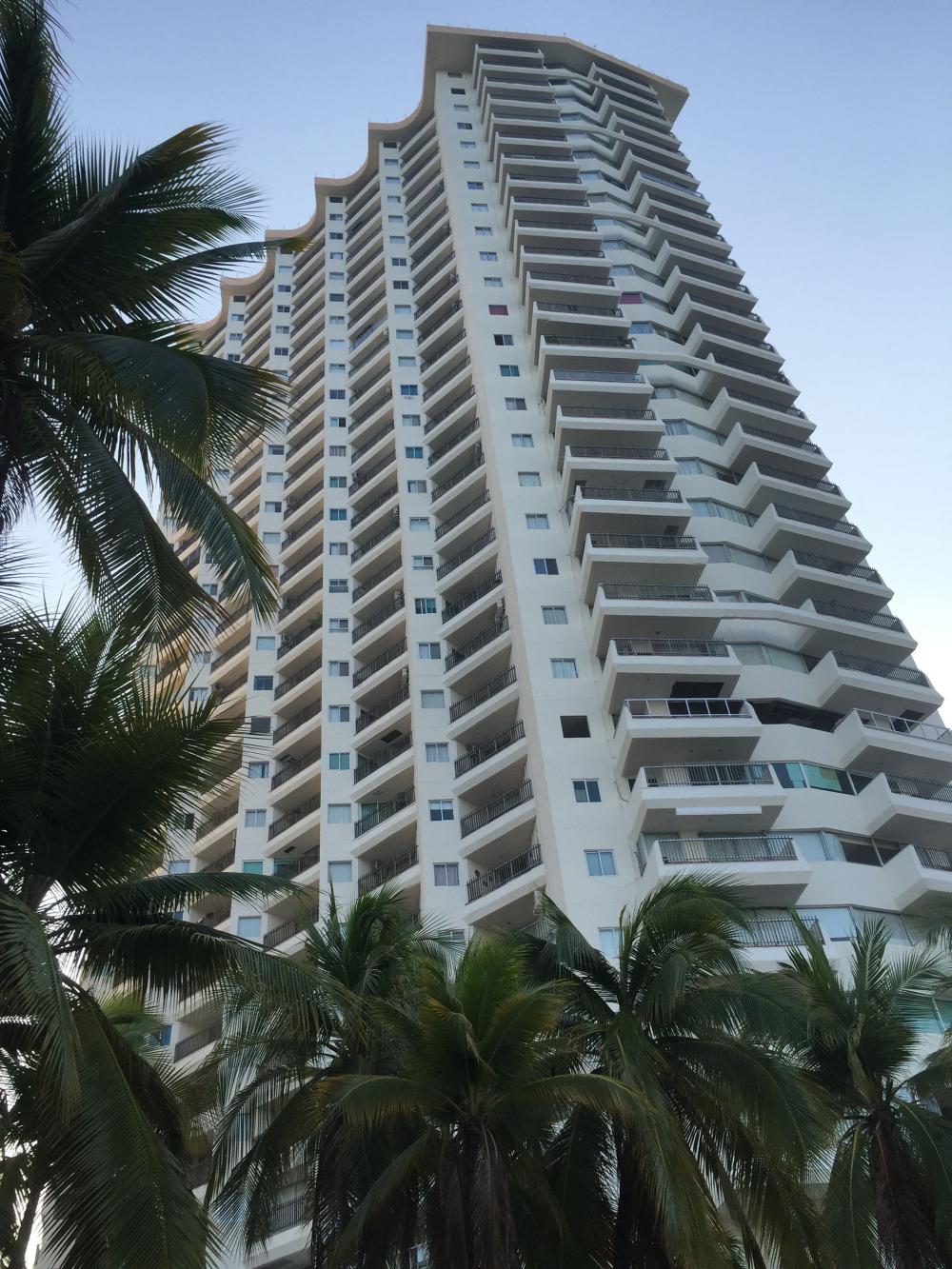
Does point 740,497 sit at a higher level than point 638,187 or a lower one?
lower

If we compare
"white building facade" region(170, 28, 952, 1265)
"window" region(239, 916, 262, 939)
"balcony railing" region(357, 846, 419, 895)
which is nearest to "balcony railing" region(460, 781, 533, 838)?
"white building facade" region(170, 28, 952, 1265)

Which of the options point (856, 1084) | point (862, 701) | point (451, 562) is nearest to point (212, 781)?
point (856, 1084)

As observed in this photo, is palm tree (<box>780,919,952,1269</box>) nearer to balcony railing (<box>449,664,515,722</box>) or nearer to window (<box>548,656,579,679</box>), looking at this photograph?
window (<box>548,656,579,679</box>)

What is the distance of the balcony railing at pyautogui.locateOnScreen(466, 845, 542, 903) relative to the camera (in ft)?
123

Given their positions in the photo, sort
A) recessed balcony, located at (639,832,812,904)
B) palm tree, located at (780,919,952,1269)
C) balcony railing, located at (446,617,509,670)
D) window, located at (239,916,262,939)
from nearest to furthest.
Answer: palm tree, located at (780,919,952,1269)
recessed balcony, located at (639,832,812,904)
balcony railing, located at (446,617,509,670)
window, located at (239,916,262,939)

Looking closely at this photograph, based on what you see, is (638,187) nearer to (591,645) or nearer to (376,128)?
(376,128)

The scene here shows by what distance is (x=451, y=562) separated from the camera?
4997 centimetres

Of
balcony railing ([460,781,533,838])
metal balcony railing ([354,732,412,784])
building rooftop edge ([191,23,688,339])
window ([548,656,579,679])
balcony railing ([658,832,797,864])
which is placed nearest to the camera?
balcony railing ([658,832,797,864])

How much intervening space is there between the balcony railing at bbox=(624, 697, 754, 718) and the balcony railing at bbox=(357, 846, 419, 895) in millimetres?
10062

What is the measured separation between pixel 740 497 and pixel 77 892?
41.9 meters

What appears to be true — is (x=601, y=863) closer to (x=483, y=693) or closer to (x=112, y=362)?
(x=483, y=693)

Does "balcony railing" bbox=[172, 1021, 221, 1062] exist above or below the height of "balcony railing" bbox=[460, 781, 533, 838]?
below

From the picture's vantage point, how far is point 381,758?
47.6 m

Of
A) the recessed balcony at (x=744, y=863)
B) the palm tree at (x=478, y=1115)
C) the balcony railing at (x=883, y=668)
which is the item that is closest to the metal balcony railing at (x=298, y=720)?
the recessed balcony at (x=744, y=863)
